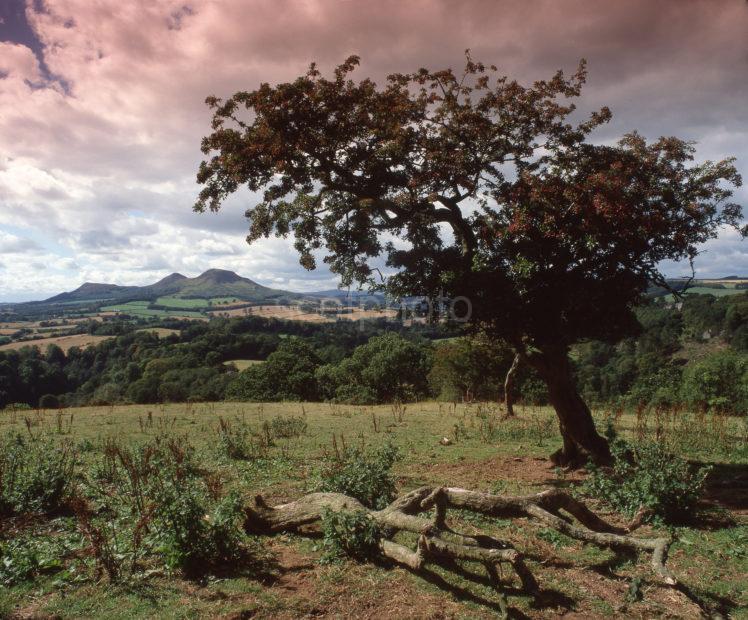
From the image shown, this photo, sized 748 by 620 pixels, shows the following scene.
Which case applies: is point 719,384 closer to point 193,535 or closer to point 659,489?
point 659,489

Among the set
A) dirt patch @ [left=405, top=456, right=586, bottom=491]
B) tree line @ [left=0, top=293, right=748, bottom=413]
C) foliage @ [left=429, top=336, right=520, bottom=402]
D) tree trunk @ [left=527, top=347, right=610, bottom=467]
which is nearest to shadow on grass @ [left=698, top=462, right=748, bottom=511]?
tree trunk @ [left=527, top=347, right=610, bottom=467]

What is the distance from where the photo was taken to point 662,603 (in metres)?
5.21

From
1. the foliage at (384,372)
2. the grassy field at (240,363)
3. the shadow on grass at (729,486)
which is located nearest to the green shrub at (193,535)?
the shadow on grass at (729,486)

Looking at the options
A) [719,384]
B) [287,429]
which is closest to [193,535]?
[287,429]

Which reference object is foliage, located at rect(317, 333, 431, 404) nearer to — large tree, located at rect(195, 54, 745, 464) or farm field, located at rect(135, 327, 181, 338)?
large tree, located at rect(195, 54, 745, 464)

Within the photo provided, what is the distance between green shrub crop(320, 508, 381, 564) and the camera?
6207mm

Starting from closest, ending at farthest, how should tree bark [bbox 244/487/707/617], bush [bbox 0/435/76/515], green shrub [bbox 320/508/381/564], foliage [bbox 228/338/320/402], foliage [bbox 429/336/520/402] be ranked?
1. tree bark [bbox 244/487/707/617]
2. green shrub [bbox 320/508/381/564]
3. bush [bbox 0/435/76/515]
4. foliage [bbox 429/336/520/402]
5. foliage [bbox 228/338/320/402]

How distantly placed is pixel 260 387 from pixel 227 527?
141 ft

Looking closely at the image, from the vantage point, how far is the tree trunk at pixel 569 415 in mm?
11414

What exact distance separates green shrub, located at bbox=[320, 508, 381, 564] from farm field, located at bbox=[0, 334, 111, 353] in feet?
399

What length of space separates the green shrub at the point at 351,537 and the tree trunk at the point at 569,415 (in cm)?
698

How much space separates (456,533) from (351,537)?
1.39 metres

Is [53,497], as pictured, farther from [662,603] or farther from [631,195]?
[631,195]

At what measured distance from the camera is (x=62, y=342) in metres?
118
